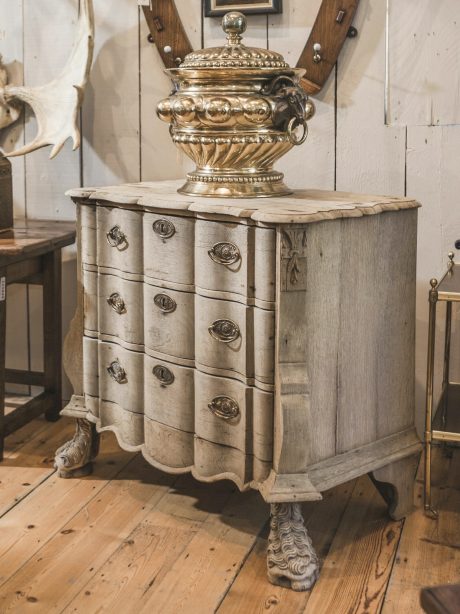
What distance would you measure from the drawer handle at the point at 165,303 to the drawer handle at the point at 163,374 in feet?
0.50

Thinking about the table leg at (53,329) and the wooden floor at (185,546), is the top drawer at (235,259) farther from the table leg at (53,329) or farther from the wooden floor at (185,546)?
the table leg at (53,329)

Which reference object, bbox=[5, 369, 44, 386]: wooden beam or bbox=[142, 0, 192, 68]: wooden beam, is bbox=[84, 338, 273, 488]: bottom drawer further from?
bbox=[142, 0, 192, 68]: wooden beam

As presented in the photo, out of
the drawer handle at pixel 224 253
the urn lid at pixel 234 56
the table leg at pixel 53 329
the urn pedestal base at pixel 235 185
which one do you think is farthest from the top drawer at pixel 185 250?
the table leg at pixel 53 329

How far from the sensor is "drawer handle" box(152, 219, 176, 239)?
7.00 feet

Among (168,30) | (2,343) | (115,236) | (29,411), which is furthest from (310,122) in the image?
(29,411)

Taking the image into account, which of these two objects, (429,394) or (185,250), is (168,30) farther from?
(429,394)

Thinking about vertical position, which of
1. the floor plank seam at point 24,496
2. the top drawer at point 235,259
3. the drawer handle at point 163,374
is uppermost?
the top drawer at point 235,259

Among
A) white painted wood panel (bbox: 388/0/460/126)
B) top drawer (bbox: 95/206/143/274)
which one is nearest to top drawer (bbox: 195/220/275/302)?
top drawer (bbox: 95/206/143/274)

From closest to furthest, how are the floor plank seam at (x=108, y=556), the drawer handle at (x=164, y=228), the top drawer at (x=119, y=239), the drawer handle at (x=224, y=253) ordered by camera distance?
the floor plank seam at (x=108, y=556) < the drawer handle at (x=224, y=253) < the drawer handle at (x=164, y=228) < the top drawer at (x=119, y=239)

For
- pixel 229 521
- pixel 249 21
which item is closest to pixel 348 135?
pixel 249 21

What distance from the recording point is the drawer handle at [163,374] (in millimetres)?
2219

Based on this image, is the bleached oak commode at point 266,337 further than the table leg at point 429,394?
No

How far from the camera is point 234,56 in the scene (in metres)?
2.17

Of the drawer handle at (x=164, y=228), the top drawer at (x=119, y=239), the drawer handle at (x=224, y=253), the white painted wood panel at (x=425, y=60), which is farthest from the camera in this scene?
the white painted wood panel at (x=425, y=60)
